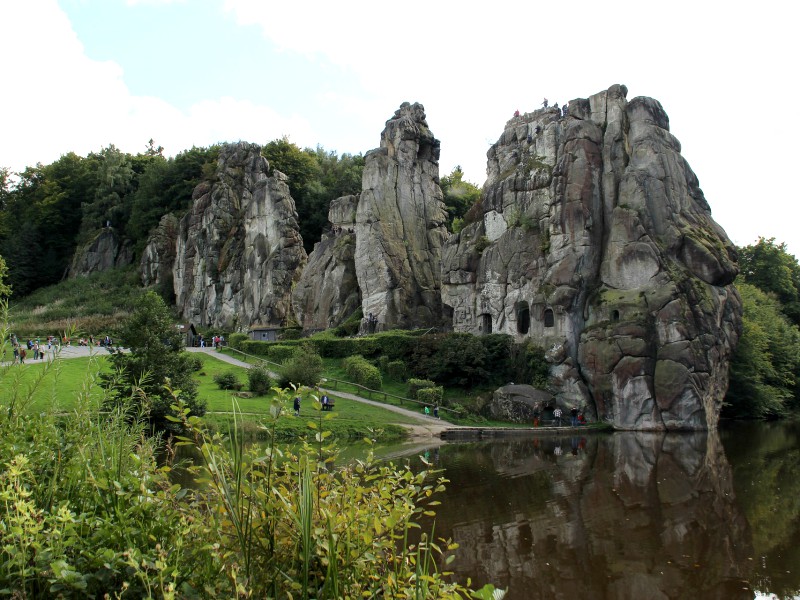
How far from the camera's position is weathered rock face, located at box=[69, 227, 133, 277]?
7550cm

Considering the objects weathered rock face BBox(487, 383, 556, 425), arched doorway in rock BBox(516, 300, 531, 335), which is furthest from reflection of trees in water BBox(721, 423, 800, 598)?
arched doorway in rock BBox(516, 300, 531, 335)

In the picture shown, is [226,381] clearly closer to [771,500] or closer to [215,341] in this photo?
[215,341]

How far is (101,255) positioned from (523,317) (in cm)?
5638

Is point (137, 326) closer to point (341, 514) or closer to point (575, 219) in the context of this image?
point (341, 514)

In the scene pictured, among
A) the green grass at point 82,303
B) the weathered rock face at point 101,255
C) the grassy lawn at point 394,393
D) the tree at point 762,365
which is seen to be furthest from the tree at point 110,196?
the tree at point 762,365

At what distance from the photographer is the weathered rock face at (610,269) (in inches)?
1378

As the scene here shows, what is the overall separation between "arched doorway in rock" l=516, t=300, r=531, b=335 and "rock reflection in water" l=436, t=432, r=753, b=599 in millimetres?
19511

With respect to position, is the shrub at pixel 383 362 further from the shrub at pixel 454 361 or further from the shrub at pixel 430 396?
the shrub at pixel 430 396

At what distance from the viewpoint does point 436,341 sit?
41.8 meters

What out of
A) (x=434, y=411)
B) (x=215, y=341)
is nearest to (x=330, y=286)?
(x=215, y=341)

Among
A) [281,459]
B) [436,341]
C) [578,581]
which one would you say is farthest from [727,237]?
[281,459]

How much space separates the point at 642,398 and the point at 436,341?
44.3 ft

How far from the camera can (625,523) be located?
46.5 feet

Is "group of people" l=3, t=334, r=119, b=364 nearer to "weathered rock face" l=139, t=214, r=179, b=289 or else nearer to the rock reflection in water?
the rock reflection in water
